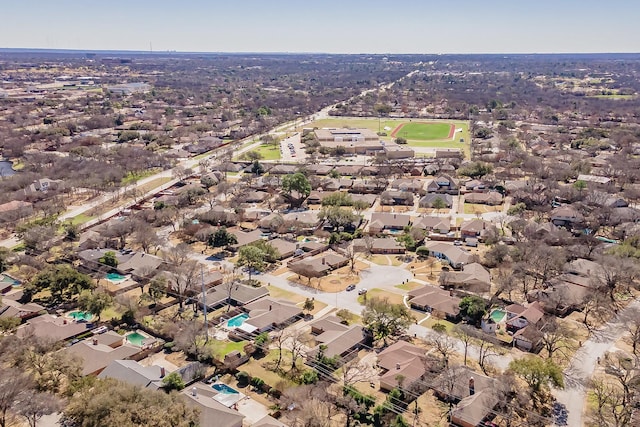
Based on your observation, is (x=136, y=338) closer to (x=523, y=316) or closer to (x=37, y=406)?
(x=37, y=406)

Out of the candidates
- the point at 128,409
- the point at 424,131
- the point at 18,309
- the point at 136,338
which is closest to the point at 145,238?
the point at 18,309

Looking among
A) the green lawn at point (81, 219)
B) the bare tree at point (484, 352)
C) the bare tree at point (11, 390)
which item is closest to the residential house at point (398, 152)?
the green lawn at point (81, 219)

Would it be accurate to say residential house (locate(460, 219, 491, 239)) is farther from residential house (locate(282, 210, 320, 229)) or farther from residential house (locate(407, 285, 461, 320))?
residential house (locate(282, 210, 320, 229))

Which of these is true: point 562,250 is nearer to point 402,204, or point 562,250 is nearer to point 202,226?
point 402,204

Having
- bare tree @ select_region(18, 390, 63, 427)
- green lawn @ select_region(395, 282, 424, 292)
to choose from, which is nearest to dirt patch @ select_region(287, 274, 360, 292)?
green lawn @ select_region(395, 282, 424, 292)

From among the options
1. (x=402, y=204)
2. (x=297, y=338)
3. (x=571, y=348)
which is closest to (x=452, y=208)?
(x=402, y=204)

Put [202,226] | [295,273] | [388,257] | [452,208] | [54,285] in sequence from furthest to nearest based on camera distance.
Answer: [452,208] < [202,226] < [388,257] < [295,273] < [54,285]
